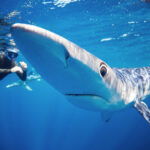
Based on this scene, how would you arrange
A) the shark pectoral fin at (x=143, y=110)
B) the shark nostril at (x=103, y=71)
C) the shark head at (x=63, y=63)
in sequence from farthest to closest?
the shark pectoral fin at (x=143, y=110)
the shark nostril at (x=103, y=71)
the shark head at (x=63, y=63)

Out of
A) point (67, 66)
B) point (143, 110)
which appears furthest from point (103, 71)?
point (143, 110)

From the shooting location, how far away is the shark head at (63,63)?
4.64 feet

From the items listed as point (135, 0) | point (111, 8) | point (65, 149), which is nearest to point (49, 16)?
point (111, 8)

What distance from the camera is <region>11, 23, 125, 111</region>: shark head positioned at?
4.64 feet

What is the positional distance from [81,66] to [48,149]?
33.2 m

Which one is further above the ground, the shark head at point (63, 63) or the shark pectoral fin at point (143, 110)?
the shark head at point (63, 63)

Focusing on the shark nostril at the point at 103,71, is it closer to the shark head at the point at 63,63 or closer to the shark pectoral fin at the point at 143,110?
the shark head at the point at 63,63

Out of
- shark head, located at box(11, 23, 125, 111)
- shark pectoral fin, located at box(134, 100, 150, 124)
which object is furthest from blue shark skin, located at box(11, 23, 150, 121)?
shark pectoral fin, located at box(134, 100, 150, 124)

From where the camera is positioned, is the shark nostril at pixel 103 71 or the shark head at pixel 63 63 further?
the shark nostril at pixel 103 71

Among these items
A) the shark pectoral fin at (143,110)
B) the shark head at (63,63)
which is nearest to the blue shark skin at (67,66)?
the shark head at (63,63)

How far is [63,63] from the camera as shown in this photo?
61.4 inches

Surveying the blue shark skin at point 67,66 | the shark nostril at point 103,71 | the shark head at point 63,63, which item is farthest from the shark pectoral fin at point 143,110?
the shark nostril at point 103,71

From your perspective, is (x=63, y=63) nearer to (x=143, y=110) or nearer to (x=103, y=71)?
(x=103, y=71)

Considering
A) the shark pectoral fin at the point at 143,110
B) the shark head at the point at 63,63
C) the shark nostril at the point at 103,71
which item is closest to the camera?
the shark head at the point at 63,63
